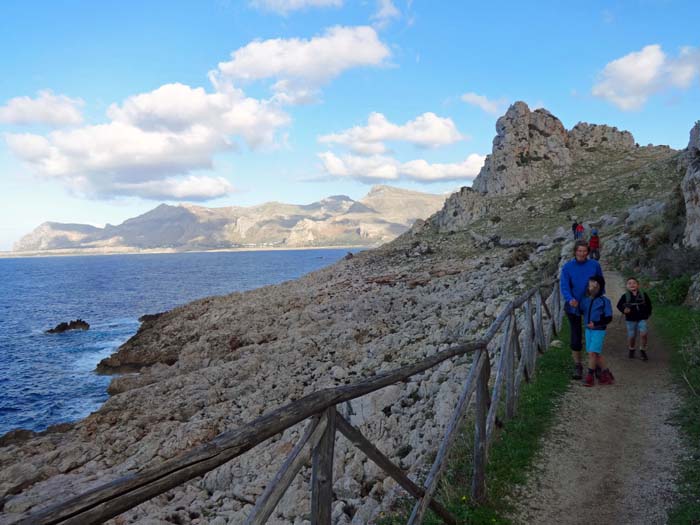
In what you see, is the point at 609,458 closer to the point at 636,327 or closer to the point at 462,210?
the point at 636,327

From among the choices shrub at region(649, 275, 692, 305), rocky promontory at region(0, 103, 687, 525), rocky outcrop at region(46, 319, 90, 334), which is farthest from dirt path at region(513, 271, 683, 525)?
rocky outcrop at region(46, 319, 90, 334)

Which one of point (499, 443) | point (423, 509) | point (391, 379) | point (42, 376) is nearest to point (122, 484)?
point (391, 379)

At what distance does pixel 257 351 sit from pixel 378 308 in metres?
7.12

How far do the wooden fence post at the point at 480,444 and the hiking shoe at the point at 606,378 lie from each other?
5298 mm

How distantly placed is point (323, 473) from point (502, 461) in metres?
4.62

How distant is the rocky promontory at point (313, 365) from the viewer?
10.6m

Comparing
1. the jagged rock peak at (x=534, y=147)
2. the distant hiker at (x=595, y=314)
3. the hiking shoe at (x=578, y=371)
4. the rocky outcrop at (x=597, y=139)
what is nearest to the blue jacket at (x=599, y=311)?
the distant hiker at (x=595, y=314)

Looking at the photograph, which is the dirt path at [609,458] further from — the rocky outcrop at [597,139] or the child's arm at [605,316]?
the rocky outcrop at [597,139]

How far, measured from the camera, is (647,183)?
4772cm

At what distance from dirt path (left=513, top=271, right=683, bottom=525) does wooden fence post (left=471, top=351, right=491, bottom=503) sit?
0.50m

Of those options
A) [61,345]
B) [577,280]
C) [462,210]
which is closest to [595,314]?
[577,280]

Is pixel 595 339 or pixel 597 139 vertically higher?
pixel 597 139

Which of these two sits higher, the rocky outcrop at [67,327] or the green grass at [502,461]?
the green grass at [502,461]

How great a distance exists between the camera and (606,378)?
1021 centimetres
